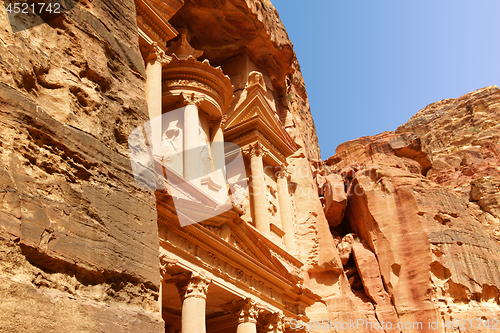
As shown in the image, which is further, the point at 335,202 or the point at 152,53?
the point at 335,202

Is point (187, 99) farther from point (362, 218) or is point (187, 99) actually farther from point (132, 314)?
point (132, 314)

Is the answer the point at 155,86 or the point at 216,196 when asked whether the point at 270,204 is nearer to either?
the point at 216,196

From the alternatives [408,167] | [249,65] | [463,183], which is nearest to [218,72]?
[249,65]

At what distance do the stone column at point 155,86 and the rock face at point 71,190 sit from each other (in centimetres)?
1014

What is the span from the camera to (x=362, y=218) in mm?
22484

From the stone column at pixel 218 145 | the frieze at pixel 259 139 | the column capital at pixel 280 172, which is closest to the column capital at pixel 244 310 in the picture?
the stone column at pixel 218 145

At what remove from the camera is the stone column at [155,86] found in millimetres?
13497

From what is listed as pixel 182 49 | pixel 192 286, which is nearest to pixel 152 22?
pixel 182 49

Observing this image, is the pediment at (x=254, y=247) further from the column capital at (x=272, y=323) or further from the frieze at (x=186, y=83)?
the frieze at (x=186, y=83)

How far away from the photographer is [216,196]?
609 inches

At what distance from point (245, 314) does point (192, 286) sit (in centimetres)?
234

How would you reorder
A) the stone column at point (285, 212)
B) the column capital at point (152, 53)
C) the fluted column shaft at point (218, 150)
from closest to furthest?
the column capital at point (152, 53) < the fluted column shaft at point (218, 150) < the stone column at point (285, 212)

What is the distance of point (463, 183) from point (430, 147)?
18.2 meters

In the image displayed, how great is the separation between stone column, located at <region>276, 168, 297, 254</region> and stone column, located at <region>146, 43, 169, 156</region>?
713 cm
